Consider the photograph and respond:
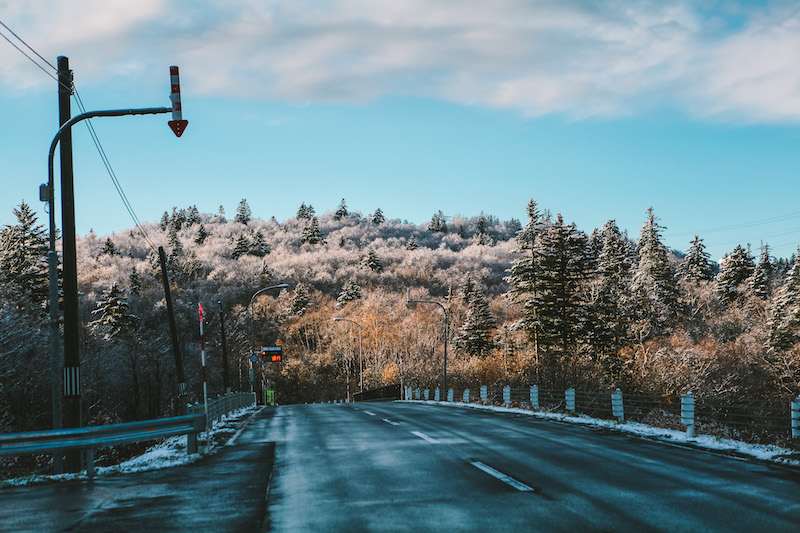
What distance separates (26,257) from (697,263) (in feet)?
289

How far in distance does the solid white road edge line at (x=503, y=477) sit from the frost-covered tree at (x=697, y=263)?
9602 centimetres

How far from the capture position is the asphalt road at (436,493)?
6.81m

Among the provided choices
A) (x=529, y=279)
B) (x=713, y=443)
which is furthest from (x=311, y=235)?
(x=713, y=443)

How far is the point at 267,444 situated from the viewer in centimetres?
1537

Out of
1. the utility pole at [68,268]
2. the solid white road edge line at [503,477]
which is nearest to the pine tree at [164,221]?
Result: the utility pole at [68,268]

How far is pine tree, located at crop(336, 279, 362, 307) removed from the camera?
12113 cm

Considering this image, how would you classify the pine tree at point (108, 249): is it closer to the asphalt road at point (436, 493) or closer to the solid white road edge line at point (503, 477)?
the asphalt road at point (436, 493)

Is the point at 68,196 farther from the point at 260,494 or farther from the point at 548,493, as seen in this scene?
the point at 548,493

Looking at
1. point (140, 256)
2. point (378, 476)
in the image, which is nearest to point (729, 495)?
point (378, 476)

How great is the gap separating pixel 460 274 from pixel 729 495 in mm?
141934

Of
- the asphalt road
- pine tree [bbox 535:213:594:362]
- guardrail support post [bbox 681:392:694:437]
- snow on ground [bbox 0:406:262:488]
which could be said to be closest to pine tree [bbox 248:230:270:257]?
pine tree [bbox 535:213:594:362]

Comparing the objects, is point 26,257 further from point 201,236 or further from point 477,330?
point 201,236

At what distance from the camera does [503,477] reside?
30.7 ft

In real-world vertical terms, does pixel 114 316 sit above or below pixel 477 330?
above
